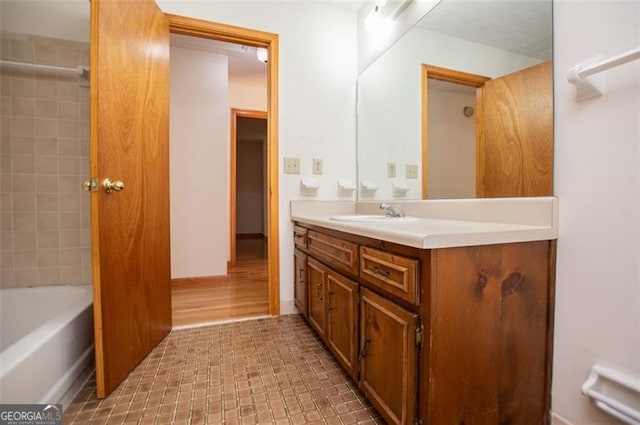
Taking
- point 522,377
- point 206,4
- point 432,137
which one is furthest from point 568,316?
point 206,4

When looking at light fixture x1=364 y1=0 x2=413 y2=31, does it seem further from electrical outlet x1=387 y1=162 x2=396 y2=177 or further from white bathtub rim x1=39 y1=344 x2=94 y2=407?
white bathtub rim x1=39 y1=344 x2=94 y2=407

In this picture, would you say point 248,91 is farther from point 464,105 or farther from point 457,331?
point 457,331

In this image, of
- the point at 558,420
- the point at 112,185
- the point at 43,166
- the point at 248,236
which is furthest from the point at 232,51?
the point at 248,236

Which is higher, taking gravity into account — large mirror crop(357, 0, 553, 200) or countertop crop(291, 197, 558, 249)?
large mirror crop(357, 0, 553, 200)

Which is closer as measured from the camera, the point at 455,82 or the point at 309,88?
the point at 455,82

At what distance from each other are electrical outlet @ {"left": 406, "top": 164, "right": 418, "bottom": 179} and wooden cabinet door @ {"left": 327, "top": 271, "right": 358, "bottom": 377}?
826mm

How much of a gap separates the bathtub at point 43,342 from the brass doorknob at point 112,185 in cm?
62

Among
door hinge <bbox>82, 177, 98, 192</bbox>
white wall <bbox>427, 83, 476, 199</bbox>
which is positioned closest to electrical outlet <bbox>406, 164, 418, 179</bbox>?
white wall <bbox>427, 83, 476, 199</bbox>

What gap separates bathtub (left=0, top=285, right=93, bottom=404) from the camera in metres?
0.97

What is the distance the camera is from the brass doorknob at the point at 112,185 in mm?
1205

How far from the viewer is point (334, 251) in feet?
4.47

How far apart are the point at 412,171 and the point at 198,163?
2.16m

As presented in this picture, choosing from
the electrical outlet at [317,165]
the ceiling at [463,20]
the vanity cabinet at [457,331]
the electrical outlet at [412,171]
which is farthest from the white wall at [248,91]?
the vanity cabinet at [457,331]

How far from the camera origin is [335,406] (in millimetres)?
1149
